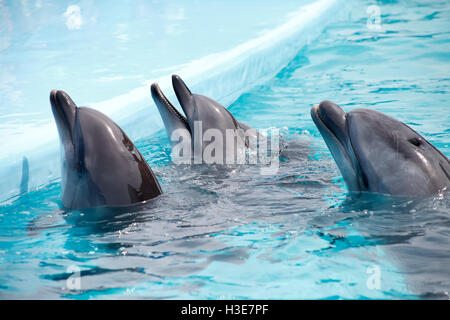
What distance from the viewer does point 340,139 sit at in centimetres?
325

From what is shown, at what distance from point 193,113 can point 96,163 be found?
1.46m

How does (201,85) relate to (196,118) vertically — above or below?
above

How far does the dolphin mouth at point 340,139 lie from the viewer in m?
3.20

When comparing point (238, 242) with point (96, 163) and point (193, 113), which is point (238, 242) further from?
point (193, 113)

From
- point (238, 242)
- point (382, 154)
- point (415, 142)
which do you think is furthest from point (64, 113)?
point (415, 142)

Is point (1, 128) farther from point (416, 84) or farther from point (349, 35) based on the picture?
point (349, 35)

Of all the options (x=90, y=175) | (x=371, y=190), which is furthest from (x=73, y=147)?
(x=371, y=190)

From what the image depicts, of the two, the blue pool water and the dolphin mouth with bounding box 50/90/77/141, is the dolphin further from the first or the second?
the dolphin mouth with bounding box 50/90/77/141

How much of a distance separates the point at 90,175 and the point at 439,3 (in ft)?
39.7

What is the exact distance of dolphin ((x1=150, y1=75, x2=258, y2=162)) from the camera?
423 cm

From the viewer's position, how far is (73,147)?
3.06m

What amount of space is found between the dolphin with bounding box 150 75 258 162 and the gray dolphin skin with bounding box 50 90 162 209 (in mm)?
1197

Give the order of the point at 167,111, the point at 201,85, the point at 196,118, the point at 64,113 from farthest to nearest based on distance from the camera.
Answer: the point at 201,85 < the point at 167,111 < the point at 196,118 < the point at 64,113

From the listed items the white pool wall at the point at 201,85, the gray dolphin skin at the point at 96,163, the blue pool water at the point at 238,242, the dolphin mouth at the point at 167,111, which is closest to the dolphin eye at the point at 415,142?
the blue pool water at the point at 238,242
